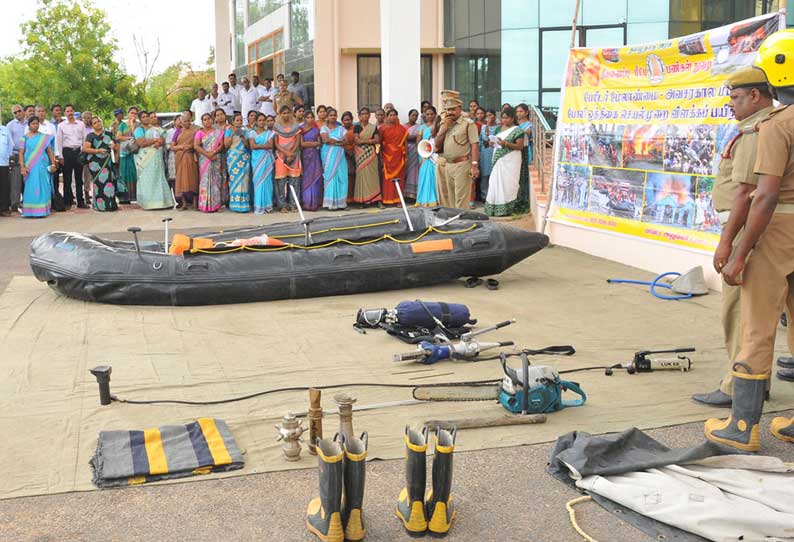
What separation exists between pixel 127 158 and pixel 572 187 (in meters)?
8.03

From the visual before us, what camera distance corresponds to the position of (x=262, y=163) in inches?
551

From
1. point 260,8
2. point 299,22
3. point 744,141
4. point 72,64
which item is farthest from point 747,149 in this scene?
point 72,64

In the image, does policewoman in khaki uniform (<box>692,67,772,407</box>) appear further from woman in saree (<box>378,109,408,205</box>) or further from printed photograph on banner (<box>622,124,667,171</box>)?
woman in saree (<box>378,109,408,205</box>)

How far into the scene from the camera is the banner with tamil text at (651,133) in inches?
300

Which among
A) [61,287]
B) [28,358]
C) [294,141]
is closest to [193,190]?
[294,141]

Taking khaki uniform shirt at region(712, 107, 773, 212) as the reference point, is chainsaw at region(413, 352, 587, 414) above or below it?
below

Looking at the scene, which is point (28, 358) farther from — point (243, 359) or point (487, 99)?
point (487, 99)

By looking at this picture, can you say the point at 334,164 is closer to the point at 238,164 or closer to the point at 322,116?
the point at 322,116

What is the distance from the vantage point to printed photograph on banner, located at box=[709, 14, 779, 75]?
710 centimetres

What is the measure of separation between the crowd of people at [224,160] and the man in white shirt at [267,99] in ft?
10.9

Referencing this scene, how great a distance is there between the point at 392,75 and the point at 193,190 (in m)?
3.84

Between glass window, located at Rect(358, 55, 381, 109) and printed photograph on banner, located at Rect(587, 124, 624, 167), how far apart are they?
39.1 ft

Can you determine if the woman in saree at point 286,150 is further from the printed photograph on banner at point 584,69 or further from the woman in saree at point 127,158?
the printed photograph on banner at point 584,69

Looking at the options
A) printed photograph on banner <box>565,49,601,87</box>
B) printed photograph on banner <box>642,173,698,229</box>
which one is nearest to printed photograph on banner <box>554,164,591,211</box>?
printed photograph on banner <box>565,49,601,87</box>
